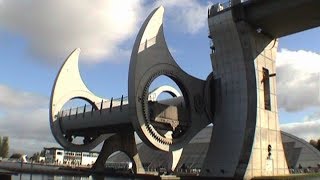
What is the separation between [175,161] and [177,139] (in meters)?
18.3

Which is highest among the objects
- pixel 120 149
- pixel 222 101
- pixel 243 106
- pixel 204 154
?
pixel 222 101

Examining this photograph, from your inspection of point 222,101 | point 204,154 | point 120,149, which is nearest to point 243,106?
point 222,101

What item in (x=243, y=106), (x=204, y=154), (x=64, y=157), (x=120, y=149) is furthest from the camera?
(x=64, y=157)

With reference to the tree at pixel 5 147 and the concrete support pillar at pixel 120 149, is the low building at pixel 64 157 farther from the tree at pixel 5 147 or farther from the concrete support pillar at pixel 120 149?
the concrete support pillar at pixel 120 149

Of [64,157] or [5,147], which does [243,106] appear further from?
[5,147]

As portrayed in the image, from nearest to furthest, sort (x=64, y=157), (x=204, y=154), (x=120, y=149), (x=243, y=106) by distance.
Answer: (x=243, y=106), (x=120, y=149), (x=204, y=154), (x=64, y=157)

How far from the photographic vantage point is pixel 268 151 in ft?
130

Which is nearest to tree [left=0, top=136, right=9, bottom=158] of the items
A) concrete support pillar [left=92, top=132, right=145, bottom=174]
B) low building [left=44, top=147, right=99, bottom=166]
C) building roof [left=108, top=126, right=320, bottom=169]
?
low building [left=44, top=147, right=99, bottom=166]

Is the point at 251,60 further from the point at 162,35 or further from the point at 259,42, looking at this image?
the point at 162,35

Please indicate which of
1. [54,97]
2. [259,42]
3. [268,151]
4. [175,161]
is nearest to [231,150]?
[268,151]

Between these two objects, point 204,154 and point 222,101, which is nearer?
point 222,101

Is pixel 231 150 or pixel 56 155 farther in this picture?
pixel 56 155

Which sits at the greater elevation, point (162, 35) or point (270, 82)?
point (162, 35)

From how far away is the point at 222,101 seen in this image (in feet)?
135
